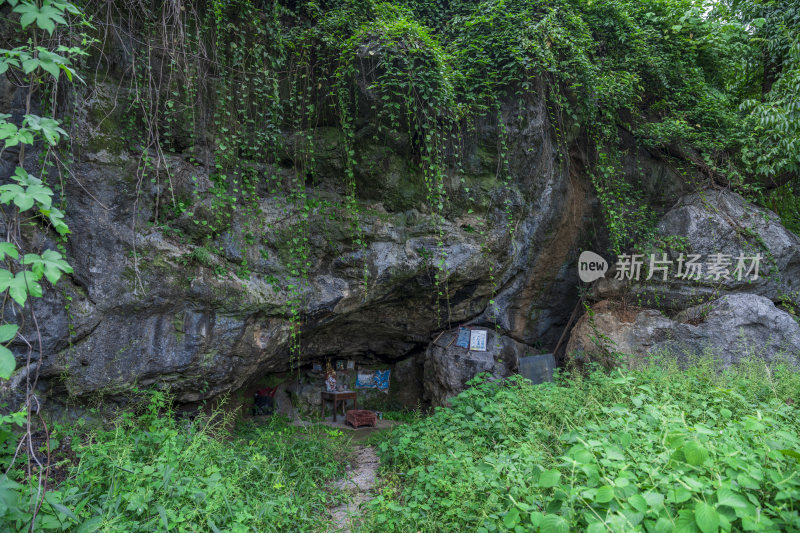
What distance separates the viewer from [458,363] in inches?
263

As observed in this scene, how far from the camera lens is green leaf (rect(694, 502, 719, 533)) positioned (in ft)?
5.00

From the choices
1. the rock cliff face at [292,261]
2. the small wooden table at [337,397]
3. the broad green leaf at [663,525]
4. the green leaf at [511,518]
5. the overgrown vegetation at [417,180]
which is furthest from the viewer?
the small wooden table at [337,397]

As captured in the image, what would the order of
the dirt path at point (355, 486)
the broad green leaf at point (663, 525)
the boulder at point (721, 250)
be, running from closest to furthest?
the broad green leaf at point (663, 525) → the dirt path at point (355, 486) → the boulder at point (721, 250)

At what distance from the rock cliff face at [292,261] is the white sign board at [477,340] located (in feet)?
0.64

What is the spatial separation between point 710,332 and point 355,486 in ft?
16.4

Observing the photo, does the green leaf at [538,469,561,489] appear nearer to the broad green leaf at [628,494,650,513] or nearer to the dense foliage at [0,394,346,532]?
the broad green leaf at [628,494,650,513]

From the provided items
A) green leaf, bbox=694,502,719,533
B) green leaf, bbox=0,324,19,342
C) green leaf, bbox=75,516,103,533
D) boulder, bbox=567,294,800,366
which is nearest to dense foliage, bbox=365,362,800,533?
green leaf, bbox=694,502,719,533

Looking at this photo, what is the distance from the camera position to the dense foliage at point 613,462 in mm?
1712

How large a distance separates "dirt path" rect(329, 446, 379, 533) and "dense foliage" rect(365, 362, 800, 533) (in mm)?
232

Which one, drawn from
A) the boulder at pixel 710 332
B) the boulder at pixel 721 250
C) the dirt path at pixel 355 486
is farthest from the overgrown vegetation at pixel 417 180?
the boulder at pixel 710 332

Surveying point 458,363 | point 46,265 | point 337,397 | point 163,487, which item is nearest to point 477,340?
point 458,363

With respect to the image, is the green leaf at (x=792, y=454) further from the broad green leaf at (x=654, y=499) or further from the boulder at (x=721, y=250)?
the boulder at (x=721, y=250)

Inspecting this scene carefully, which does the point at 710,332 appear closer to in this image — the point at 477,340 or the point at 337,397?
the point at 477,340

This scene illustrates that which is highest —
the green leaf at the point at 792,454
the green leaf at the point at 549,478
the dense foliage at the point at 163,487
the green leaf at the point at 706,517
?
the green leaf at the point at 792,454
